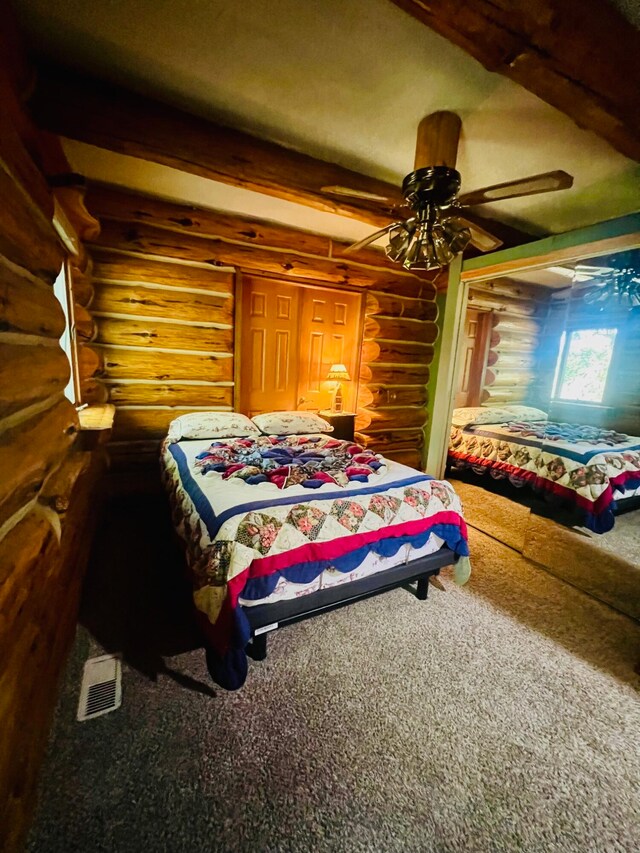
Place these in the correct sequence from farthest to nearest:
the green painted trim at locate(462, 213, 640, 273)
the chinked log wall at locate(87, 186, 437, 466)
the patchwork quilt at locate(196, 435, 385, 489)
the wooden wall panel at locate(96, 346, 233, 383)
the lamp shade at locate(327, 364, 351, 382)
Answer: the lamp shade at locate(327, 364, 351, 382) < the wooden wall panel at locate(96, 346, 233, 383) < the chinked log wall at locate(87, 186, 437, 466) < the green painted trim at locate(462, 213, 640, 273) < the patchwork quilt at locate(196, 435, 385, 489)

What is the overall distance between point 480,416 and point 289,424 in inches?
103

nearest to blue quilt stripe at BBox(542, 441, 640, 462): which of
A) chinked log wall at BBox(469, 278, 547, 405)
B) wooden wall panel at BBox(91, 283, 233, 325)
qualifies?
chinked log wall at BBox(469, 278, 547, 405)

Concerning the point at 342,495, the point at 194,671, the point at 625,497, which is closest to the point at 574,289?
the point at 625,497

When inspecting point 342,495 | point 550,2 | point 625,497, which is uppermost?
point 550,2

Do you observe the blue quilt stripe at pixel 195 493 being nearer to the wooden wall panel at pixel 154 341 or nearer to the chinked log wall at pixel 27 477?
the chinked log wall at pixel 27 477

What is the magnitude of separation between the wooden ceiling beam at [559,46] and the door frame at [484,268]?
1.19 m

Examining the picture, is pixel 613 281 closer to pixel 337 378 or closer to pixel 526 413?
pixel 526 413

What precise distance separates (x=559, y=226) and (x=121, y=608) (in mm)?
5069

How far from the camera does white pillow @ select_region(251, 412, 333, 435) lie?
3406 mm

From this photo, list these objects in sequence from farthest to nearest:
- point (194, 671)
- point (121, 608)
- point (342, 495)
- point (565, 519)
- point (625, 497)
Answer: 1. point (565, 519)
2. point (625, 497)
3. point (121, 608)
4. point (342, 495)
5. point (194, 671)

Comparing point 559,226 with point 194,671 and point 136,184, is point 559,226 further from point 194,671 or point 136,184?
point 194,671

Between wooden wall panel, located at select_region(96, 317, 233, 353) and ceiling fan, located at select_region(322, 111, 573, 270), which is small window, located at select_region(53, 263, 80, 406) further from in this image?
ceiling fan, located at select_region(322, 111, 573, 270)

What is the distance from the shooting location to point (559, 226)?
3.38 metres

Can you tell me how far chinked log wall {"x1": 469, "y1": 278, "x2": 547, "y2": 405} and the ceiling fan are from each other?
76.4 inches
